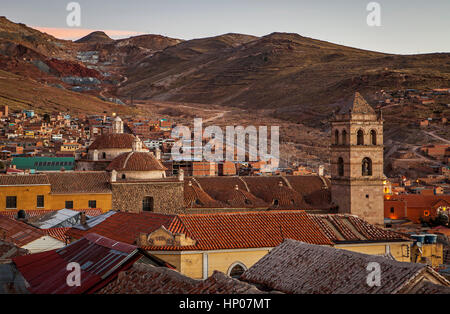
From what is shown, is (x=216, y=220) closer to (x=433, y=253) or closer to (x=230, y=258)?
(x=230, y=258)

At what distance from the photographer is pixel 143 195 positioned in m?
32.8

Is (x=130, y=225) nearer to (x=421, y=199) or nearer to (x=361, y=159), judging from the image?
(x=361, y=159)

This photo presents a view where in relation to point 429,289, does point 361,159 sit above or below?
above

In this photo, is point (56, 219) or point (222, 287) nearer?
point (222, 287)

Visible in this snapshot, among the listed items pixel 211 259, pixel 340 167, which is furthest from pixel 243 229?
pixel 340 167

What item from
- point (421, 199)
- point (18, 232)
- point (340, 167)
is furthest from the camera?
point (421, 199)

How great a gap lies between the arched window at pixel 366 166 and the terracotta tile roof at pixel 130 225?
1452 centimetres

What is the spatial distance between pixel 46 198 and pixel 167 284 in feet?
78.8

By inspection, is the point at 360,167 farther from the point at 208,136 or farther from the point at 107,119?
the point at 107,119

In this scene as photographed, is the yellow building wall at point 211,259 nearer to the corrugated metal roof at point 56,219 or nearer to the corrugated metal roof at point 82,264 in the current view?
the corrugated metal roof at point 82,264

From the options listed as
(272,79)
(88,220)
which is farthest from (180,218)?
(272,79)

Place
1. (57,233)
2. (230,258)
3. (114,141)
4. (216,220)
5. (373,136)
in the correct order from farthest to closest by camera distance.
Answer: (114,141)
(373,136)
(57,233)
(216,220)
(230,258)

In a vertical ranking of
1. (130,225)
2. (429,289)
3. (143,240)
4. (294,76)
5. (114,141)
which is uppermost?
(294,76)

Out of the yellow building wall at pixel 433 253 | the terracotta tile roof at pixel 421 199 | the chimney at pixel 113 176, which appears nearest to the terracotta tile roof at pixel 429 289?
the yellow building wall at pixel 433 253
